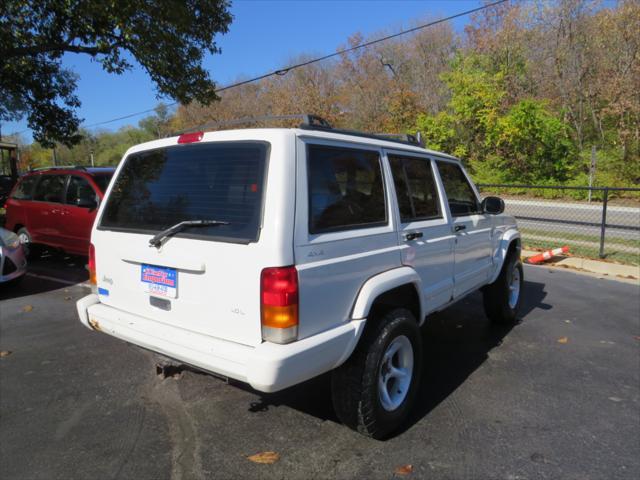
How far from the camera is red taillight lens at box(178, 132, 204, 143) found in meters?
2.90

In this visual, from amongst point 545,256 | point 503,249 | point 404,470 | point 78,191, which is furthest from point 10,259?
point 545,256

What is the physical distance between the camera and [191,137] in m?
2.95

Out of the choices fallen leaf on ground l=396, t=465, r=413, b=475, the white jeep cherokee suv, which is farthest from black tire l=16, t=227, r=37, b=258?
fallen leaf on ground l=396, t=465, r=413, b=475

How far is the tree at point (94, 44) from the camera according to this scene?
972cm

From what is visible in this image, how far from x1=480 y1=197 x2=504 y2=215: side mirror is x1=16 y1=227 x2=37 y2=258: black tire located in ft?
27.3

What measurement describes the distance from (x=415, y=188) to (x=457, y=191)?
2.86 ft

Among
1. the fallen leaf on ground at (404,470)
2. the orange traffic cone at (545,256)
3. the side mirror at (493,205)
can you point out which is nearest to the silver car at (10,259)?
the fallen leaf on ground at (404,470)

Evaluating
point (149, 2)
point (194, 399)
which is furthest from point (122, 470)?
point (149, 2)

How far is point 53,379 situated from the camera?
380 centimetres

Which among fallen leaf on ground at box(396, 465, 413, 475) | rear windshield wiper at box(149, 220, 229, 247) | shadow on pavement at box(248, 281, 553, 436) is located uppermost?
rear windshield wiper at box(149, 220, 229, 247)

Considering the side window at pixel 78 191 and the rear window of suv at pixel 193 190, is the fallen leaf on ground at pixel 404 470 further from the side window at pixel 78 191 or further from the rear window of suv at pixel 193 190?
the side window at pixel 78 191

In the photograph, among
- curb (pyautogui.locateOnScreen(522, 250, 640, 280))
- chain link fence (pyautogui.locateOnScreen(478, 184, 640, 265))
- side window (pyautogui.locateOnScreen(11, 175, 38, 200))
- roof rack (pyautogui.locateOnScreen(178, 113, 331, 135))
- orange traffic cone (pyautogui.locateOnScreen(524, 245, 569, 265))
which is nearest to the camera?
roof rack (pyautogui.locateOnScreen(178, 113, 331, 135))

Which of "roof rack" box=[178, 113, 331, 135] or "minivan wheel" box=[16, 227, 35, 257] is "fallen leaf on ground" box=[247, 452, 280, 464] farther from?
"minivan wheel" box=[16, 227, 35, 257]

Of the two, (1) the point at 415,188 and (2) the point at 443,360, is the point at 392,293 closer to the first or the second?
(1) the point at 415,188
